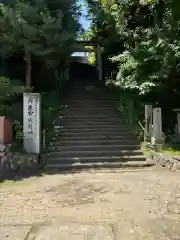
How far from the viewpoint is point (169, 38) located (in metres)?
13.4

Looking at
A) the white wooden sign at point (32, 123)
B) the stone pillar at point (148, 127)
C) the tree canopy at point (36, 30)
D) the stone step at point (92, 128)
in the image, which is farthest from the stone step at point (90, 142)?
the tree canopy at point (36, 30)

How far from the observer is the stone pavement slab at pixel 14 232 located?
4724mm

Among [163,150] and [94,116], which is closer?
[163,150]

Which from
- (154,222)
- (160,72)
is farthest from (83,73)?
(154,222)

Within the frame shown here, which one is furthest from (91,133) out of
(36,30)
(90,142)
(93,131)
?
(36,30)

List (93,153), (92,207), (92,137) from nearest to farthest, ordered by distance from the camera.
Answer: (92,207) → (93,153) → (92,137)

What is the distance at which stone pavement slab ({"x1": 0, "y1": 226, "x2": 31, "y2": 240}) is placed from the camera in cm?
472

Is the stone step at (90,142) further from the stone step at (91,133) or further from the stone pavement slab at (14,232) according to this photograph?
the stone pavement slab at (14,232)

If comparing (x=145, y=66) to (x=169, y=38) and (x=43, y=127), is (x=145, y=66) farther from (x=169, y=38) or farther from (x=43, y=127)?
(x=43, y=127)

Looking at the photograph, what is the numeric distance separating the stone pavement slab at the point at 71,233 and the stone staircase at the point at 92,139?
600 centimetres

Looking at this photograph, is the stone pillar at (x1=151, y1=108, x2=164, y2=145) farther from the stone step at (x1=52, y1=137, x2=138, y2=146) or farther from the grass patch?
the stone step at (x1=52, y1=137, x2=138, y2=146)

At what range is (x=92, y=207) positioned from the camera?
6375 mm

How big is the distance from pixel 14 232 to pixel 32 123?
23.0 ft

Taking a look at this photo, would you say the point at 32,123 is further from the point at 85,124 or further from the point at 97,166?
the point at 85,124
